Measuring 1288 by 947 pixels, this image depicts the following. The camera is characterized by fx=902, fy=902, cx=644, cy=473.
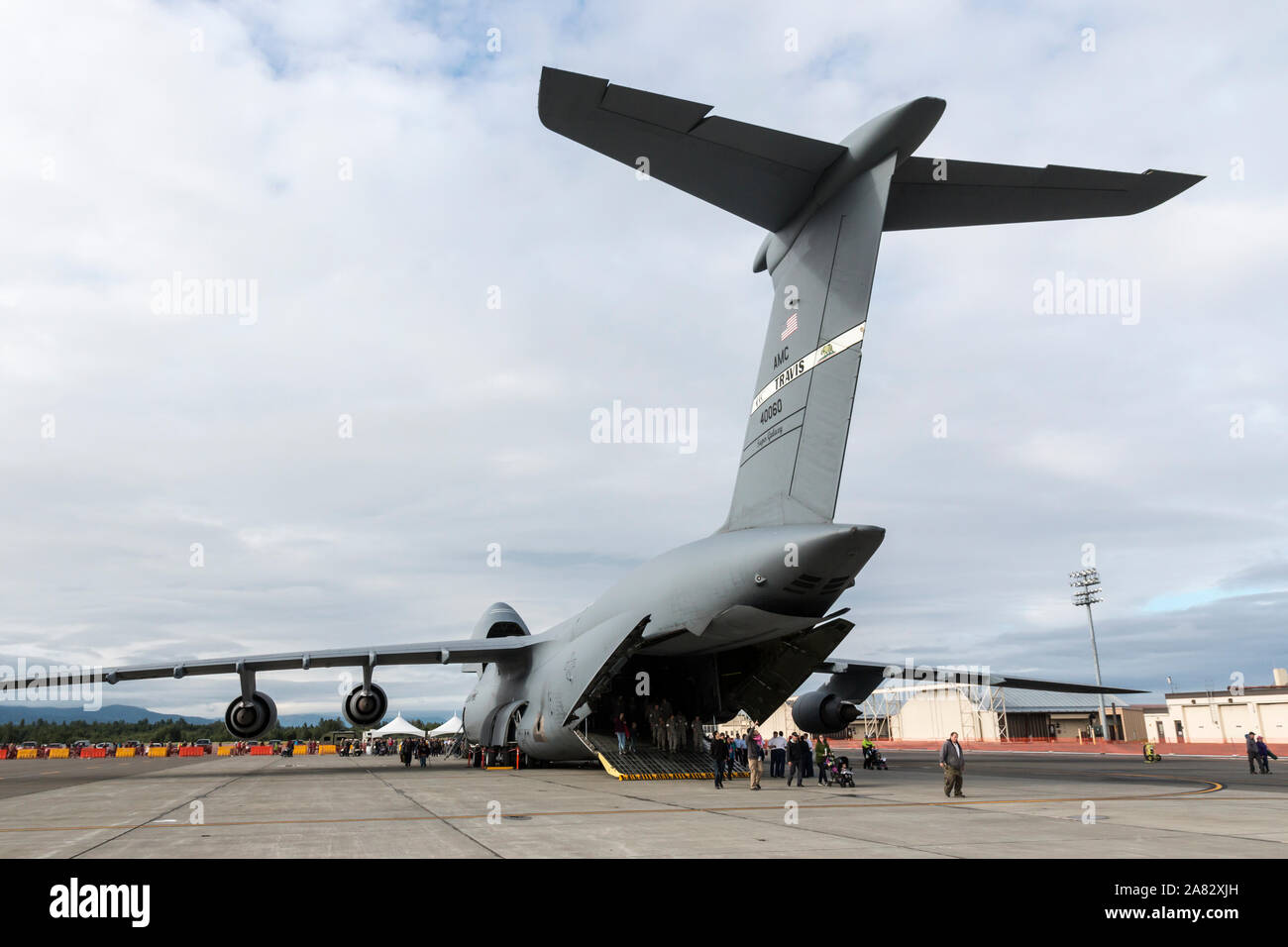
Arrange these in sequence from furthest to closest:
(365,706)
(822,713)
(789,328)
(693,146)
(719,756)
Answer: (365,706) → (822,713) → (719,756) → (789,328) → (693,146)

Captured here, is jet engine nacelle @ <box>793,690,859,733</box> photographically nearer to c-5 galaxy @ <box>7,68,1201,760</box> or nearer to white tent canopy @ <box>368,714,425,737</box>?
c-5 galaxy @ <box>7,68,1201,760</box>

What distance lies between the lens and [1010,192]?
482 inches

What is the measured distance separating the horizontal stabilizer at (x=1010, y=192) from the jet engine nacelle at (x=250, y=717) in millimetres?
18797

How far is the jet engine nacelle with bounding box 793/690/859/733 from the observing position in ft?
66.4

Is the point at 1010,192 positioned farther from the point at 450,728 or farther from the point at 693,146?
the point at 450,728

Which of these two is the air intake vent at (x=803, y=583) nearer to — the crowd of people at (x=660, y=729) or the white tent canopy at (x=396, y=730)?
the crowd of people at (x=660, y=729)

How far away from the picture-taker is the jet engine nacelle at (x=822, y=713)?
20250mm

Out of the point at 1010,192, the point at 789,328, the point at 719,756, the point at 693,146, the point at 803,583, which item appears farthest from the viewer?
the point at 719,756

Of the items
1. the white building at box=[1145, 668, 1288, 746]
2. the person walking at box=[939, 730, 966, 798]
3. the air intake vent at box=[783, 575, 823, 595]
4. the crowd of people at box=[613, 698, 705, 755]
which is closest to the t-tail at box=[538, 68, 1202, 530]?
the air intake vent at box=[783, 575, 823, 595]

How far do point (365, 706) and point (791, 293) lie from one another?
1518 cm

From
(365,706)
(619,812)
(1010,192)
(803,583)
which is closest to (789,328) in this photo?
(1010,192)
